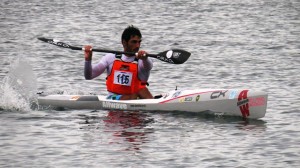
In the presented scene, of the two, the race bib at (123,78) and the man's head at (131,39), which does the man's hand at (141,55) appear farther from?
the race bib at (123,78)

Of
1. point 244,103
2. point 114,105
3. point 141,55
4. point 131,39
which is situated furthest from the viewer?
point 114,105

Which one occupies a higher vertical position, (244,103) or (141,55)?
(141,55)

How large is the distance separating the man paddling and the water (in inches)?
21.4

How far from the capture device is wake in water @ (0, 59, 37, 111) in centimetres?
1955

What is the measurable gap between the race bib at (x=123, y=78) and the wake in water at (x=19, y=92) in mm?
1780

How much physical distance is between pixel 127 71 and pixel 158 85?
4.58m

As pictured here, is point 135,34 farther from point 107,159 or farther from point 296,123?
point 107,159

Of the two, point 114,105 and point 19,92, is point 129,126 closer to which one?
point 114,105

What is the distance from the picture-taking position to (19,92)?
2088cm

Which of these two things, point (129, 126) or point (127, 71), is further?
point (127, 71)

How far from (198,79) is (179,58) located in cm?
544

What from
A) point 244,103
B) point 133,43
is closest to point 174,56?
point 133,43

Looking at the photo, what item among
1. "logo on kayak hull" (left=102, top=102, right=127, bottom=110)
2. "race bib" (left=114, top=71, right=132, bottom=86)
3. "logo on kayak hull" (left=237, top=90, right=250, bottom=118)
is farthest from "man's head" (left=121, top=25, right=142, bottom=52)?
"logo on kayak hull" (left=237, top=90, right=250, bottom=118)

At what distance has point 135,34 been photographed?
61.7 feet
